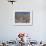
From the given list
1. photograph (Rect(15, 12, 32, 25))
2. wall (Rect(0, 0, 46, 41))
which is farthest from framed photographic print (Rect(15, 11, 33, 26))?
wall (Rect(0, 0, 46, 41))

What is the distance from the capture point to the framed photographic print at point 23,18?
4539 millimetres

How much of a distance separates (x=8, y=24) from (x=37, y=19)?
1003 millimetres

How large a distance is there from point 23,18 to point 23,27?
308mm

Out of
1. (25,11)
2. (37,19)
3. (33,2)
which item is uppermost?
(33,2)

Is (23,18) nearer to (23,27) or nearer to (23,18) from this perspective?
(23,18)

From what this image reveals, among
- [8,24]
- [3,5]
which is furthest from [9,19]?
[3,5]

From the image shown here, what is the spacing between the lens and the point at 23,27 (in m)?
4.55

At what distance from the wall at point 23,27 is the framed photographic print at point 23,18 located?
136 mm

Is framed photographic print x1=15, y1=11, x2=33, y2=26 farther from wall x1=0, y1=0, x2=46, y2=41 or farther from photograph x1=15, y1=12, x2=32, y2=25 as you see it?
wall x1=0, y1=0, x2=46, y2=41

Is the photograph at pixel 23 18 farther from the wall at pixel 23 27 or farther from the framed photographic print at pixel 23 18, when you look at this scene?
the wall at pixel 23 27

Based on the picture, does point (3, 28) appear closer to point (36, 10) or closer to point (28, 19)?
point (28, 19)

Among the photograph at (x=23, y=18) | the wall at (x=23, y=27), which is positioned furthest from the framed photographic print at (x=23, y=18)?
the wall at (x=23, y=27)

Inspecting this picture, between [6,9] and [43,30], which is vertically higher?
[6,9]

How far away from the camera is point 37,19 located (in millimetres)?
4527
